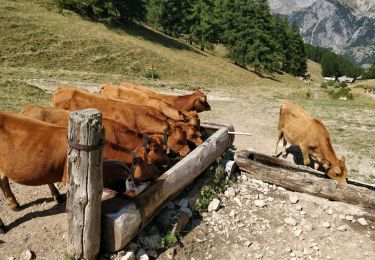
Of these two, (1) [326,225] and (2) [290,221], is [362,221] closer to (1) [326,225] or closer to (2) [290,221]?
(1) [326,225]

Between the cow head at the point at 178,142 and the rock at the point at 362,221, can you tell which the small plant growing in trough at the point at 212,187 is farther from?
the rock at the point at 362,221

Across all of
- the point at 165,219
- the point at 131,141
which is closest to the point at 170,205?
the point at 165,219

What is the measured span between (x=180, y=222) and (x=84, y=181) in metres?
2.43

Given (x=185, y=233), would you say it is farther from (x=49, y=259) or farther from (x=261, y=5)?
(x=261, y=5)

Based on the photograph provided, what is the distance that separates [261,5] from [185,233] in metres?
70.4

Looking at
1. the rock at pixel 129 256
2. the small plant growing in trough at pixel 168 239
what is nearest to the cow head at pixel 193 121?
the small plant growing in trough at pixel 168 239

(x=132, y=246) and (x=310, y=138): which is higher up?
(x=310, y=138)

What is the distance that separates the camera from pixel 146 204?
233 inches

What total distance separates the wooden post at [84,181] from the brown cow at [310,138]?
5.89 m

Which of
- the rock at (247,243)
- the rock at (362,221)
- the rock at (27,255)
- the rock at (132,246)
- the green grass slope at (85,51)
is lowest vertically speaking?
the green grass slope at (85,51)

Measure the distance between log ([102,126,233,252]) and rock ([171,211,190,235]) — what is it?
35 cm

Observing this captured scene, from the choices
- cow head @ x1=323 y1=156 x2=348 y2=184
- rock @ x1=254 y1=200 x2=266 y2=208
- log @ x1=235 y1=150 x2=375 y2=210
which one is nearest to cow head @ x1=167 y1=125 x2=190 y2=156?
log @ x1=235 y1=150 x2=375 y2=210

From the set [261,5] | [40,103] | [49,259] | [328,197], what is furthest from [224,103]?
[261,5]

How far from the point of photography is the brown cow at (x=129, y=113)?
8.48m
